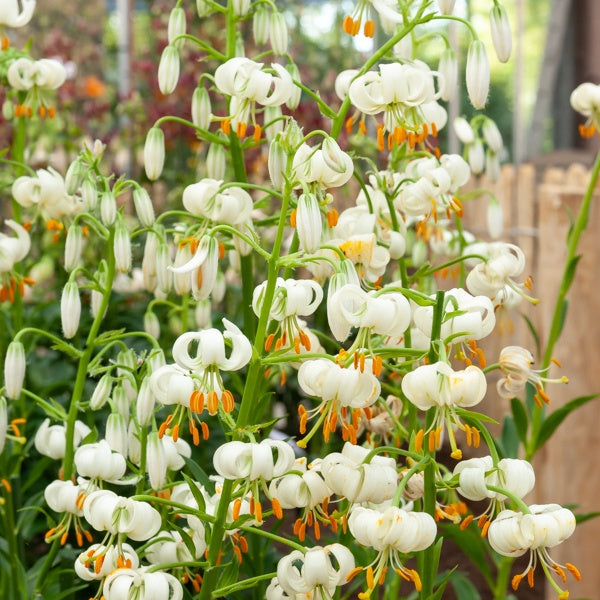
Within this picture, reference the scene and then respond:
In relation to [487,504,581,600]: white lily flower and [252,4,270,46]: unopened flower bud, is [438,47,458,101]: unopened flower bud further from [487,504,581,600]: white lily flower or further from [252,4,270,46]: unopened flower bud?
[487,504,581,600]: white lily flower

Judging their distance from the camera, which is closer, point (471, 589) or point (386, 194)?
point (386, 194)

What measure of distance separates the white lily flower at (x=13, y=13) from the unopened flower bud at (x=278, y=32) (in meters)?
0.52

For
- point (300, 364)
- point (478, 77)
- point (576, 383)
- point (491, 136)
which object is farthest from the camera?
point (576, 383)

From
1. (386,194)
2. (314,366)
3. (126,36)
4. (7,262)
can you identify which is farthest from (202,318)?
(126,36)

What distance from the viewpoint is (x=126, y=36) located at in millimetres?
5914

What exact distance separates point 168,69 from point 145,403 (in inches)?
19.4

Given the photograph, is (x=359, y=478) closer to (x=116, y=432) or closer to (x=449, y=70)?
(x=116, y=432)

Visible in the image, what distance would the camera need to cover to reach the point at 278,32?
1524 mm

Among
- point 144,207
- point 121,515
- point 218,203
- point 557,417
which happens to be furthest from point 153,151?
point 557,417

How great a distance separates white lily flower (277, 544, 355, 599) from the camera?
1.15 m

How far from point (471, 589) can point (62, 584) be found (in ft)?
2.84

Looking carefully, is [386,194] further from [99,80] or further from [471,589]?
[99,80]

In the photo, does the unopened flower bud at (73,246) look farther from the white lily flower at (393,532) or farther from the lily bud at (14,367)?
the white lily flower at (393,532)

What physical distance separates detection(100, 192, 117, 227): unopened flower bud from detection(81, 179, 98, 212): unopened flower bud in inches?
0.4
